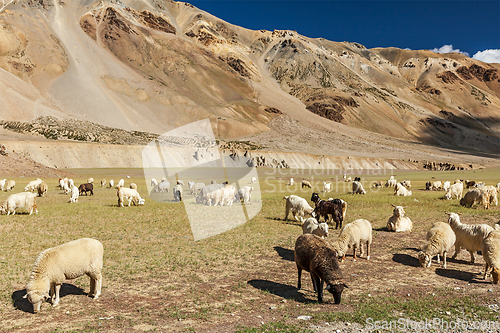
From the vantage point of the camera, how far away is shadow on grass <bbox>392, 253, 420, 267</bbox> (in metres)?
12.8

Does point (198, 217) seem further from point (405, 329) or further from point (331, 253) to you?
point (405, 329)

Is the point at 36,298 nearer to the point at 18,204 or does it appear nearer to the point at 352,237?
the point at 352,237

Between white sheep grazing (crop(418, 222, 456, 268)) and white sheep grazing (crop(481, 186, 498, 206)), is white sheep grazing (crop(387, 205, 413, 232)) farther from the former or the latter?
white sheep grazing (crop(481, 186, 498, 206))

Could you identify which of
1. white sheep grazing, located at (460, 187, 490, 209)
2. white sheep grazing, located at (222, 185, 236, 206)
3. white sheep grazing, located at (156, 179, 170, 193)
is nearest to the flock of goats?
→ white sheep grazing, located at (222, 185, 236, 206)

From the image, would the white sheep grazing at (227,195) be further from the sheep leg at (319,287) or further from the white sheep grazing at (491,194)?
the white sheep grazing at (491,194)

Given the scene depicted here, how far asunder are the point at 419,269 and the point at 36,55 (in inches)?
7276

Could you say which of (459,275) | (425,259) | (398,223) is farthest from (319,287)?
(398,223)

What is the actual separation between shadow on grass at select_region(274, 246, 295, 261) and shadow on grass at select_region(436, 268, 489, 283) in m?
5.37

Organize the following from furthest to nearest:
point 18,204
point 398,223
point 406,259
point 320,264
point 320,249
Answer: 1. point 18,204
2. point 398,223
3. point 406,259
4. point 320,249
5. point 320,264

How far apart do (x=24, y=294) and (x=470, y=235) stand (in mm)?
15492

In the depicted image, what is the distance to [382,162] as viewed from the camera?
111062 millimetres

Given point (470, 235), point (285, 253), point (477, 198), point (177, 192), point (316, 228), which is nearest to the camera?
point (470, 235)

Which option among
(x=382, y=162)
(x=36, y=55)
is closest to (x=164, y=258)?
(x=382, y=162)

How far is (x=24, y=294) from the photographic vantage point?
381 inches
